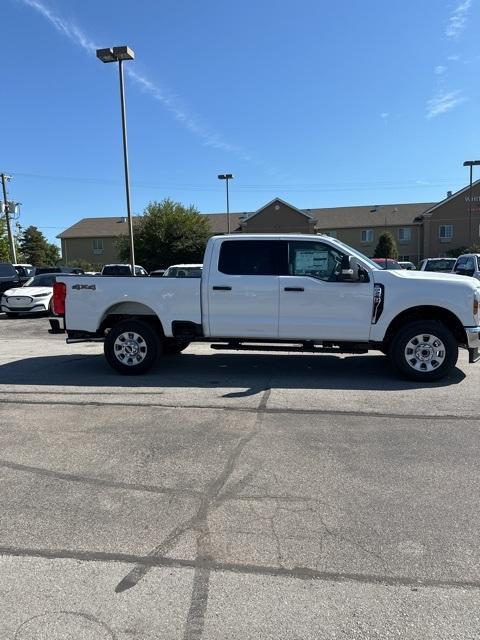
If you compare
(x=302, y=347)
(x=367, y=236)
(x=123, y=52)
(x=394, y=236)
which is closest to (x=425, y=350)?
(x=302, y=347)

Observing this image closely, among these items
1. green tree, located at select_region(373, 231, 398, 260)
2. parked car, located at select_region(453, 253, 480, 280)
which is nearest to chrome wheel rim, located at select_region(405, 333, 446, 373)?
parked car, located at select_region(453, 253, 480, 280)

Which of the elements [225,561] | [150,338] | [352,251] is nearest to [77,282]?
[150,338]

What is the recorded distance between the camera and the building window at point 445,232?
178ft

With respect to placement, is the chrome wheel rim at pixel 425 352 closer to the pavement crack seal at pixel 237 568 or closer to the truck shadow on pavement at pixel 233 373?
the truck shadow on pavement at pixel 233 373

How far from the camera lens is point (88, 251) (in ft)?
214

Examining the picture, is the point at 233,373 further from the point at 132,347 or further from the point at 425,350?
the point at 425,350

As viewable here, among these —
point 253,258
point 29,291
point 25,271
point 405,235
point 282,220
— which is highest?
point 282,220

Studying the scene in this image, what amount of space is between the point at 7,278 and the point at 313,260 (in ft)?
52.7

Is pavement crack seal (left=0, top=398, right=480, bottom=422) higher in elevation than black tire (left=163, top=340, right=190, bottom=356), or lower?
lower

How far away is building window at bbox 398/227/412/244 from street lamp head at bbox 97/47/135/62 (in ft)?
143

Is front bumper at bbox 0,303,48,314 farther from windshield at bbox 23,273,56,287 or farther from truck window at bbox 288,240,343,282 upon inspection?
truck window at bbox 288,240,343,282

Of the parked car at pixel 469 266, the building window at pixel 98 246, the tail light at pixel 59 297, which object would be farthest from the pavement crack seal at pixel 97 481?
the building window at pixel 98 246

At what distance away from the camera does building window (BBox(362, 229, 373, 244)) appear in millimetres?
57281

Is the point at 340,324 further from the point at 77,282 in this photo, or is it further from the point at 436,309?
the point at 77,282
